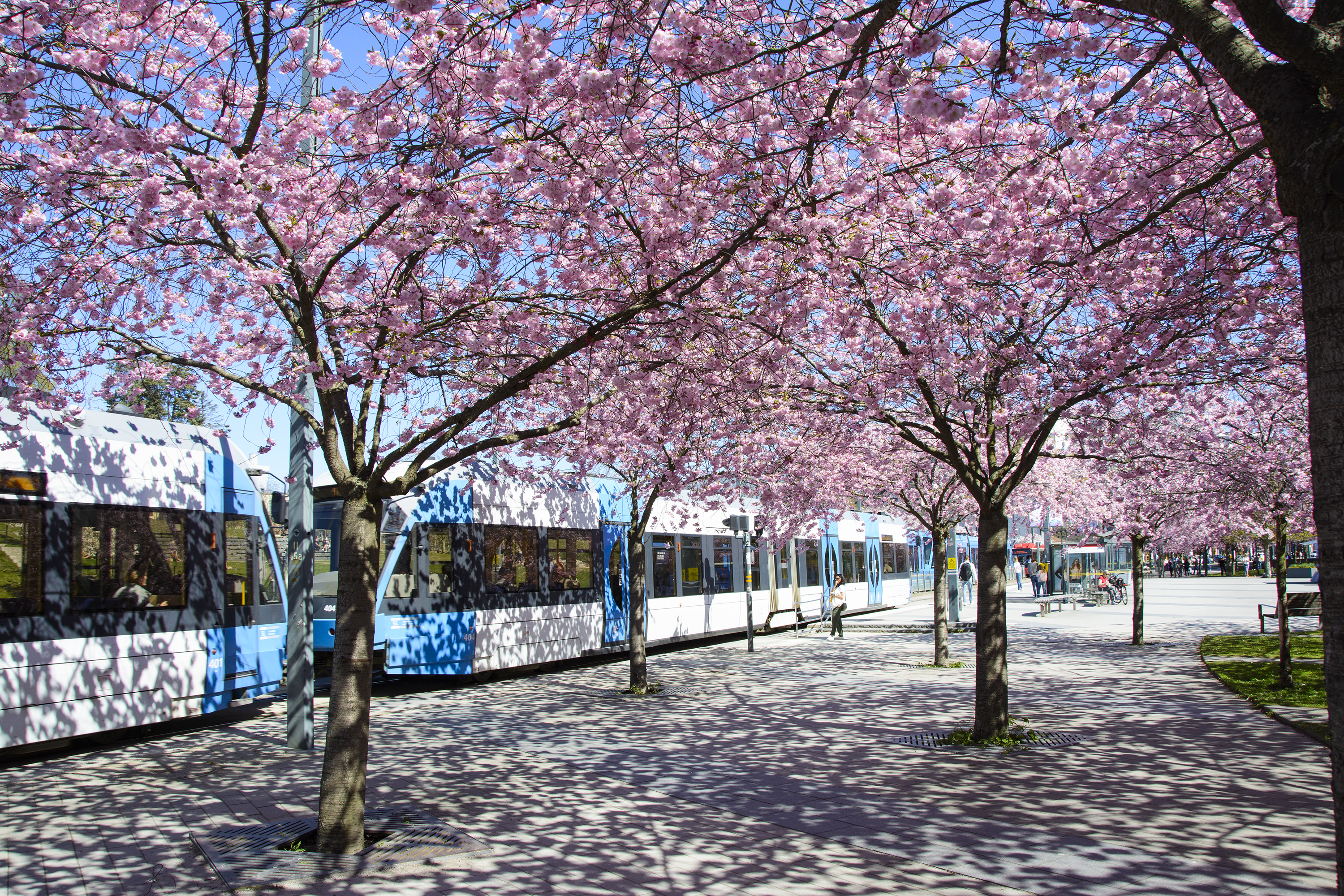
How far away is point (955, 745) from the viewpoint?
A: 9469mm

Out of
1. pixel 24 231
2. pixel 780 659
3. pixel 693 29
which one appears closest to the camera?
pixel 693 29

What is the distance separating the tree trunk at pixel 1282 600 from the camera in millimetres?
13039

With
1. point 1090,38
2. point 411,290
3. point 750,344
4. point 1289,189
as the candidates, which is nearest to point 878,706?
point 750,344

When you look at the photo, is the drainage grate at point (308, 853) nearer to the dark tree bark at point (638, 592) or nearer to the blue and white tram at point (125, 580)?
the blue and white tram at point (125, 580)

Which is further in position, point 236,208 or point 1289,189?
point 236,208

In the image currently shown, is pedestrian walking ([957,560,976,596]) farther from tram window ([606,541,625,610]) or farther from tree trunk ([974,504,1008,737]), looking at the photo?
tree trunk ([974,504,1008,737])

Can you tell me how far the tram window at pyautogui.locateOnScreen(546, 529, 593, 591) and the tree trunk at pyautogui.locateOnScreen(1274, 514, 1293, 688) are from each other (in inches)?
413

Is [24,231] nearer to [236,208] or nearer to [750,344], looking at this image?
[236,208]

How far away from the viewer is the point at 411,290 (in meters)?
7.32

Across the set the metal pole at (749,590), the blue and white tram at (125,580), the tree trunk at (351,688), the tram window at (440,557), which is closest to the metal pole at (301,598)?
the blue and white tram at (125,580)

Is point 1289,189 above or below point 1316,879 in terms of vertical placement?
above

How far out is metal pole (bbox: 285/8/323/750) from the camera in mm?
9570

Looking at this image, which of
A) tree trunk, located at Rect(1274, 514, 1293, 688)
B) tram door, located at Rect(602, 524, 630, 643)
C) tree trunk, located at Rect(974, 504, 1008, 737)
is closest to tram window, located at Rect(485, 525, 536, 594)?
tram door, located at Rect(602, 524, 630, 643)

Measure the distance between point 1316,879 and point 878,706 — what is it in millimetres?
7040
